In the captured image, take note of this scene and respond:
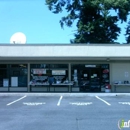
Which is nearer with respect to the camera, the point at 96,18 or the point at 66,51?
the point at 66,51

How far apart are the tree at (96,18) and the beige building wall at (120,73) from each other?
1312 cm

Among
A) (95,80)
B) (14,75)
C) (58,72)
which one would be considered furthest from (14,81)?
(95,80)

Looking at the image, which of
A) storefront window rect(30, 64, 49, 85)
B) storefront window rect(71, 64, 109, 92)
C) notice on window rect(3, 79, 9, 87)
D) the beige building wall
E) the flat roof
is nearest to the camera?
the flat roof

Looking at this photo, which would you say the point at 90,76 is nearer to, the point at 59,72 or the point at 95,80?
the point at 95,80

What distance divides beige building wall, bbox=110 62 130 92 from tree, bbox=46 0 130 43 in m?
13.1

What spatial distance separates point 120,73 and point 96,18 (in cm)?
1642

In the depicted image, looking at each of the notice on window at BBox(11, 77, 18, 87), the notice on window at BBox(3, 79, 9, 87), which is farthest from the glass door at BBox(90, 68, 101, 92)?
the notice on window at BBox(3, 79, 9, 87)

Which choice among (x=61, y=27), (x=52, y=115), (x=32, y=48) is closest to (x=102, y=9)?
(x=61, y=27)

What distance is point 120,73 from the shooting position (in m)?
26.1

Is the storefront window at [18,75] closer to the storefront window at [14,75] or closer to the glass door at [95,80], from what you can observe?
the storefront window at [14,75]

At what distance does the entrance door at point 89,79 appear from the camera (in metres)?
26.3

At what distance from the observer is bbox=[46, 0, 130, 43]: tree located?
127 feet

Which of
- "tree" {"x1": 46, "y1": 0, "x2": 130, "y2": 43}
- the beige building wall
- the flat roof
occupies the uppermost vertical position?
"tree" {"x1": 46, "y1": 0, "x2": 130, "y2": 43}

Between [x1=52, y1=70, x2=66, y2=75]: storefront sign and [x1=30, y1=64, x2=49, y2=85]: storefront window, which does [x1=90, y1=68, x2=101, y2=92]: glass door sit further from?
[x1=30, y1=64, x2=49, y2=85]: storefront window
